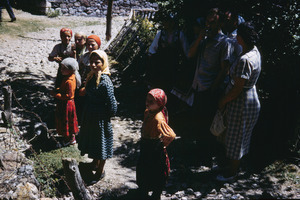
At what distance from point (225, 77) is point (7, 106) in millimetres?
4151

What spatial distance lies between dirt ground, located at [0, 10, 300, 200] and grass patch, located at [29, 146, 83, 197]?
53cm

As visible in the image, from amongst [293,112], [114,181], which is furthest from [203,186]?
[293,112]

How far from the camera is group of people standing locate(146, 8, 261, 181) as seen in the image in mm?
3777

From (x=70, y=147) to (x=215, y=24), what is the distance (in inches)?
133

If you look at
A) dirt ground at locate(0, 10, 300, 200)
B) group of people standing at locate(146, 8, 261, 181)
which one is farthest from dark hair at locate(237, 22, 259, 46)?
dirt ground at locate(0, 10, 300, 200)

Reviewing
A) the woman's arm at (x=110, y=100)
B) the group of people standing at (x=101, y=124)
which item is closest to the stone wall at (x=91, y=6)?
the group of people standing at (x=101, y=124)

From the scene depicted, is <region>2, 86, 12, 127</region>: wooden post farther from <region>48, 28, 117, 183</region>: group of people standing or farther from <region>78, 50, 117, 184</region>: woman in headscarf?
<region>78, 50, 117, 184</region>: woman in headscarf

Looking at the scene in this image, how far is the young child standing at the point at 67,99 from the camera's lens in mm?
4637

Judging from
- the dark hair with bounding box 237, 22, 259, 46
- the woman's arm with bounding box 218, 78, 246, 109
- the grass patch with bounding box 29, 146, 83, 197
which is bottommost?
the grass patch with bounding box 29, 146, 83, 197

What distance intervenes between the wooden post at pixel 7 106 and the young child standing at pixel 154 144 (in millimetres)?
3079

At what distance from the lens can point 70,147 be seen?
518cm

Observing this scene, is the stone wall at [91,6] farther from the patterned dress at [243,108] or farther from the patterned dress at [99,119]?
the patterned dress at [243,108]

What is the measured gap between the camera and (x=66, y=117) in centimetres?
494

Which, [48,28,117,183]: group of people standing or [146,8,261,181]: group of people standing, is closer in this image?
[146,8,261,181]: group of people standing
